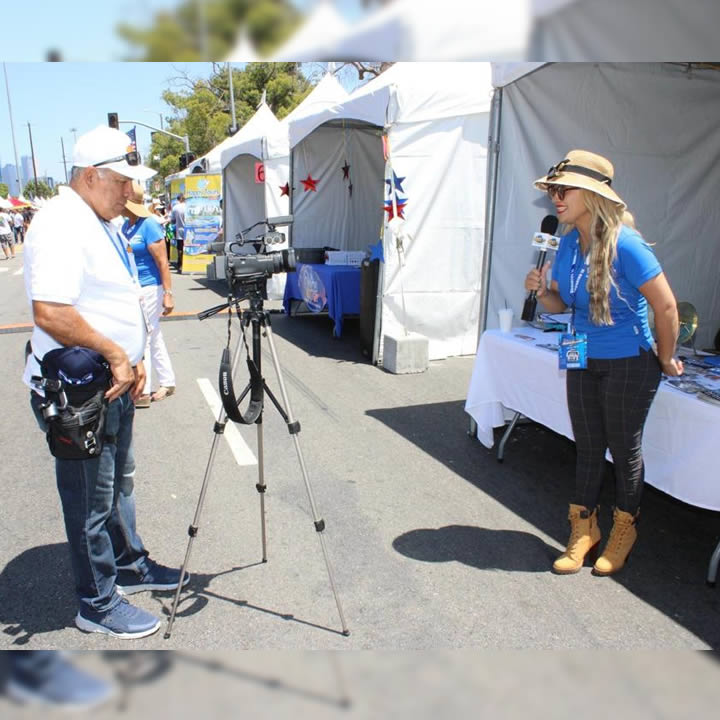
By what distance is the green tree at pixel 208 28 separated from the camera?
33.6 inches

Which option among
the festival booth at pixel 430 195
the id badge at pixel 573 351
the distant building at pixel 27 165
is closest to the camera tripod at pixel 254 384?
the id badge at pixel 573 351

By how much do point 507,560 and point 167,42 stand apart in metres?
3.00

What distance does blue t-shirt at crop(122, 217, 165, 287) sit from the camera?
5223mm

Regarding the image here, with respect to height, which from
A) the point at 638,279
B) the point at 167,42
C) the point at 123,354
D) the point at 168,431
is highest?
the point at 167,42

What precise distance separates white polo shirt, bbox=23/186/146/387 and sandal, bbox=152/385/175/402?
3.71 meters

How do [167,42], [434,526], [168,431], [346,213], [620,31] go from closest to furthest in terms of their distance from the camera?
[167,42], [620,31], [434,526], [168,431], [346,213]

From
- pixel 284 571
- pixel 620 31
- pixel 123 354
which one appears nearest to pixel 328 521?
pixel 284 571

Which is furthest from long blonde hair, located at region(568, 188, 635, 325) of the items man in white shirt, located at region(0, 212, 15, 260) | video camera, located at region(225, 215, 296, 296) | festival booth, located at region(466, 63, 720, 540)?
man in white shirt, located at region(0, 212, 15, 260)

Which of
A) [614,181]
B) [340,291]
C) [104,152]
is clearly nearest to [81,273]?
[104,152]

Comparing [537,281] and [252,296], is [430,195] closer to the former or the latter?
[537,281]

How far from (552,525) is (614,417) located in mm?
1021

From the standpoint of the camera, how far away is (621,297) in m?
2.75

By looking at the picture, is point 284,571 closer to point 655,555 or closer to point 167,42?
point 655,555

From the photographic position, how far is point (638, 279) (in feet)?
8.71
